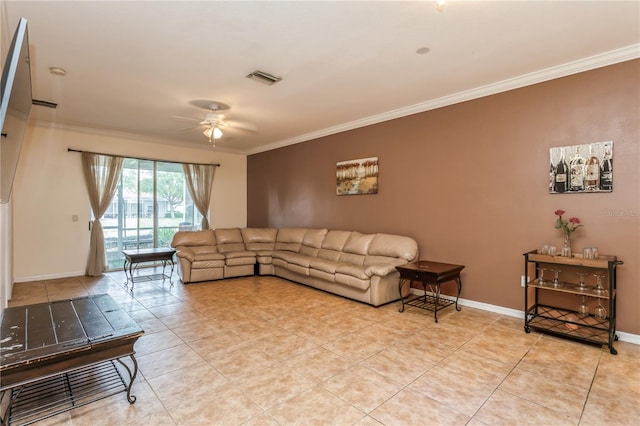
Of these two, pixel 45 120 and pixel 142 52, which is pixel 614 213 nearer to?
pixel 142 52

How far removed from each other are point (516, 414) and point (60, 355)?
9.29ft

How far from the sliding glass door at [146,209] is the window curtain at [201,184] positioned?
0.18m

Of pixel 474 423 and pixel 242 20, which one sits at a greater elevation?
pixel 242 20

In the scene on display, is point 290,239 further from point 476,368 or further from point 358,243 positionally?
point 476,368

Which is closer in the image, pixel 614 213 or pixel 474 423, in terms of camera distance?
pixel 474 423

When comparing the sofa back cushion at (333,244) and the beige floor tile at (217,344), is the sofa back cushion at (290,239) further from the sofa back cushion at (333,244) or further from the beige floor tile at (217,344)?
the beige floor tile at (217,344)

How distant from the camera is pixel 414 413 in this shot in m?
2.10

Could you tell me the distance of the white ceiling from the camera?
2.51 m

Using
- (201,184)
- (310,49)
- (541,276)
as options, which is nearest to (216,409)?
(310,49)

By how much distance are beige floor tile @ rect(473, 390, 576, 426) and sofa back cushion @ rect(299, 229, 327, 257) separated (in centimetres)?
381

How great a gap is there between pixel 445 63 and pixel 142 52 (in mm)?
3036

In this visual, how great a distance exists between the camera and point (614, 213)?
10.5 ft

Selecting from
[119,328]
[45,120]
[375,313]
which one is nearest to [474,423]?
[375,313]

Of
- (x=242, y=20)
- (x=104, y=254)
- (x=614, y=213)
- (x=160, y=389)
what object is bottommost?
(x=160, y=389)
